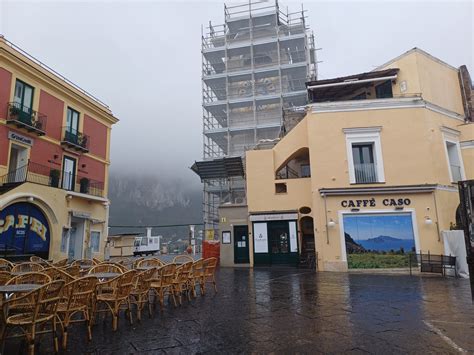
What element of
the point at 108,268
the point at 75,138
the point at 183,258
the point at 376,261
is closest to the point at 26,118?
the point at 75,138

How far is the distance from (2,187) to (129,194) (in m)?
103

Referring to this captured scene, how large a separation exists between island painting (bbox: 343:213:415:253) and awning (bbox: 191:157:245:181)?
301 inches

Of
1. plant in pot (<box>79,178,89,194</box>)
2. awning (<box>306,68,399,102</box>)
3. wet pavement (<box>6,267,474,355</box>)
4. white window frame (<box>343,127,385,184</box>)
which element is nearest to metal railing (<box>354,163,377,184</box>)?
white window frame (<box>343,127,385,184</box>)

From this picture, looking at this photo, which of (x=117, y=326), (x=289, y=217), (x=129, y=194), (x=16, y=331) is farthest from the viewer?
(x=129, y=194)

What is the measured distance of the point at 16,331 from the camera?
467 cm

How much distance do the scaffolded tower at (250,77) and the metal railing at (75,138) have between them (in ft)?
55.4

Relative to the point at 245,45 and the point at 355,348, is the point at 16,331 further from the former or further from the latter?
the point at 245,45

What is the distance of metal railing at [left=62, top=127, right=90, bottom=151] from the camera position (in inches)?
773

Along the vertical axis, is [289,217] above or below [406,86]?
below

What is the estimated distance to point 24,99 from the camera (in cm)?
1731

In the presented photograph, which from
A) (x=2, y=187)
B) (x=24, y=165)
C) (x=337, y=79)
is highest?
(x=337, y=79)

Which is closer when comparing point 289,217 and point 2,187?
point 2,187

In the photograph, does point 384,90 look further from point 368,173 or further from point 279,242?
point 279,242

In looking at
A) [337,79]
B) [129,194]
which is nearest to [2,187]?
[337,79]
